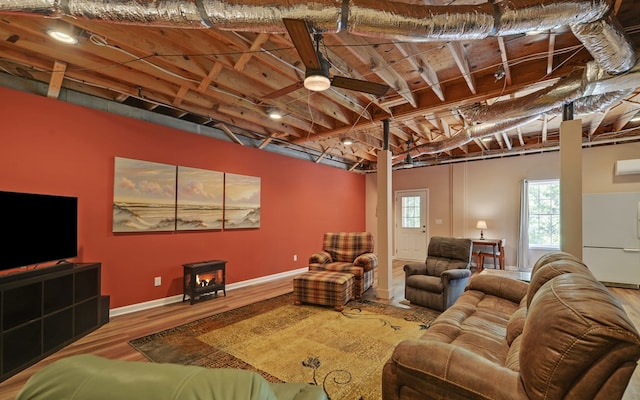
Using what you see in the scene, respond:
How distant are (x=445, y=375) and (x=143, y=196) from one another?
4097 mm

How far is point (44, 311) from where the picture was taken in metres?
2.67

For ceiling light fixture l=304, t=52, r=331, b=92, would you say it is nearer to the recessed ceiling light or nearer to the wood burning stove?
the recessed ceiling light

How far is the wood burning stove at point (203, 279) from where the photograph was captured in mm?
4137

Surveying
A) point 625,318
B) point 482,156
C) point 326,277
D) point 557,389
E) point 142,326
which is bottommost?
point 142,326

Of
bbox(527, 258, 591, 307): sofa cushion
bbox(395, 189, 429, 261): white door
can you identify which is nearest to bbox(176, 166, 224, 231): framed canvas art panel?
bbox(527, 258, 591, 307): sofa cushion

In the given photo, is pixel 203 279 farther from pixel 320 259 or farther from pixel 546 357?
pixel 546 357

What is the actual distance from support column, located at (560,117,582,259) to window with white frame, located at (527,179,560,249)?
3.47 metres

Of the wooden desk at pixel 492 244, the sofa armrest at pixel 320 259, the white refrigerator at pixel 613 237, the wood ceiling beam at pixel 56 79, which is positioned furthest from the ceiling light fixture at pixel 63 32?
the white refrigerator at pixel 613 237

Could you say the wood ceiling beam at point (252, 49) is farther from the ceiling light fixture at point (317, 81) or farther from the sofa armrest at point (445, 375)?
the sofa armrest at point (445, 375)

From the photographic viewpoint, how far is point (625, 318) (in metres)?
1.02

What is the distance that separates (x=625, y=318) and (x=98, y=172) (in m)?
4.70

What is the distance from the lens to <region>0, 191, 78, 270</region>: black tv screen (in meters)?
2.61

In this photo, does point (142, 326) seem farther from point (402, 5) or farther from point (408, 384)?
point (402, 5)

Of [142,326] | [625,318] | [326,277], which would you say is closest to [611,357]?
[625,318]
